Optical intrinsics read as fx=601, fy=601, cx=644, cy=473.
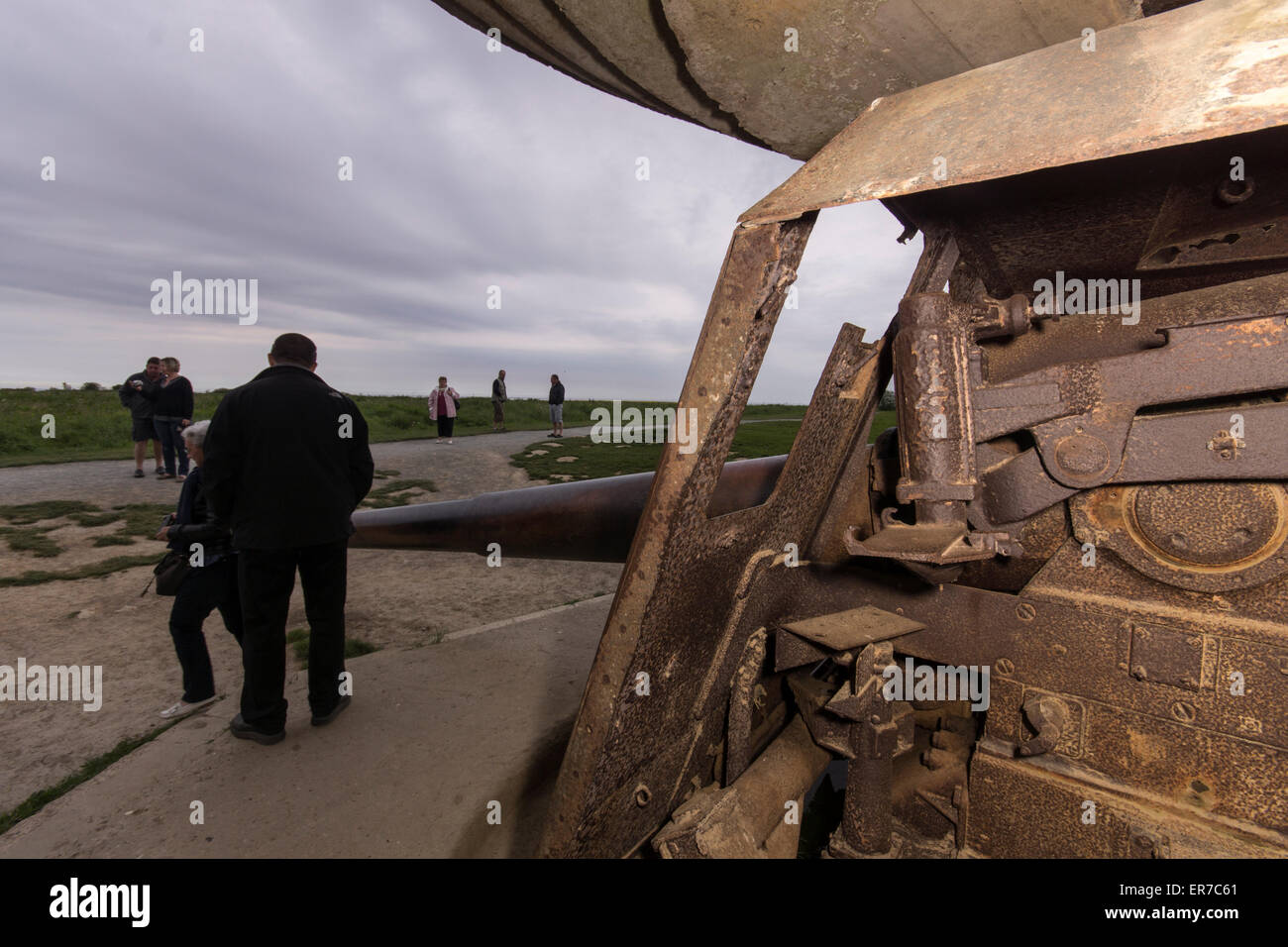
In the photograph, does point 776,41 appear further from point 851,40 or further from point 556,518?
point 556,518

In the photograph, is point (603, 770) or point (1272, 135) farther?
point (603, 770)

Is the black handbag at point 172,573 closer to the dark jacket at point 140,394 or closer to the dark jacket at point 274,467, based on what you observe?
the dark jacket at point 274,467

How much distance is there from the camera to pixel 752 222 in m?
1.23

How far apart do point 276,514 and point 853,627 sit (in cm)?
262

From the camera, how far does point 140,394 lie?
9.47 metres

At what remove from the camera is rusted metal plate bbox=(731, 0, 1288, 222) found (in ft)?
2.92

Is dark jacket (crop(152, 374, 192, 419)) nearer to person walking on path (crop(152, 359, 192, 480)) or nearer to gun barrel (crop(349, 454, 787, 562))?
person walking on path (crop(152, 359, 192, 480))

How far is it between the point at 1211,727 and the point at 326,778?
9.85 feet

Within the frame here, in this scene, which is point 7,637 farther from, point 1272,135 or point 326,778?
point 1272,135

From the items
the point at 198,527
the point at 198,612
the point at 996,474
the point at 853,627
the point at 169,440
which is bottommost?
the point at 198,612

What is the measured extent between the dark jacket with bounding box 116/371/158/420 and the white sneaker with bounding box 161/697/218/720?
8018 mm

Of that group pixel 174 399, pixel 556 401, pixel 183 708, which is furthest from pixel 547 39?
pixel 556 401

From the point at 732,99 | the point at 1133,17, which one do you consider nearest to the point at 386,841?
the point at 732,99

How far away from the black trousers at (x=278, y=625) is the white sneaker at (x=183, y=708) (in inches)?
21.7
